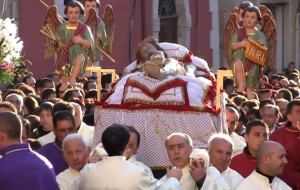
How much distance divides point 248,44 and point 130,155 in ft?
28.2

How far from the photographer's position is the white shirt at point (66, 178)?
10359mm

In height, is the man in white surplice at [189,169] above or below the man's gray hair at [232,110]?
below

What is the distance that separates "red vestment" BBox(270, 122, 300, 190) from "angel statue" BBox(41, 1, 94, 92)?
6687 millimetres

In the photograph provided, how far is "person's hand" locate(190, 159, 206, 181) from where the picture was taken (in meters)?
10.3

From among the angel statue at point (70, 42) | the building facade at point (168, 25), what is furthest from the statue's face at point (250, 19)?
the building facade at point (168, 25)

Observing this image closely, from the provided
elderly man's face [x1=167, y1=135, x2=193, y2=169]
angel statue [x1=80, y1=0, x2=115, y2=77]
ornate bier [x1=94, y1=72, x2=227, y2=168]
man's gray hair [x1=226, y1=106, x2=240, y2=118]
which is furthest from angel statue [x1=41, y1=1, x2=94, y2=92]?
elderly man's face [x1=167, y1=135, x2=193, y2=169]

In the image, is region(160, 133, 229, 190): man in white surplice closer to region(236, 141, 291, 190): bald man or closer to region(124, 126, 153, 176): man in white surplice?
region(236, 141, 291, 190): bald man

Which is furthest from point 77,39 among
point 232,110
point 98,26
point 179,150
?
point 179,150

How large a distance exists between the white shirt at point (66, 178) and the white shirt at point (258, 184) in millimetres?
1274

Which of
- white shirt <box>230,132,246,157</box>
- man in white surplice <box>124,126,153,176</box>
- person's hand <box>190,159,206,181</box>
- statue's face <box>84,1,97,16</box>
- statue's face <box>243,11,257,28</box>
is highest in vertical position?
statue's face <box>84,1,97,16</box>

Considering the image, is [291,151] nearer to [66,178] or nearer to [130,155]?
[130,155]

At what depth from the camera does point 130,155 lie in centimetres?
1071

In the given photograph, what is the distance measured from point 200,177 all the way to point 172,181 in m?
0.57

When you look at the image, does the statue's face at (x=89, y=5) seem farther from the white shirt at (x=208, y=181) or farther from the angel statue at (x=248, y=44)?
the white shirt at (x=208, y=181)
